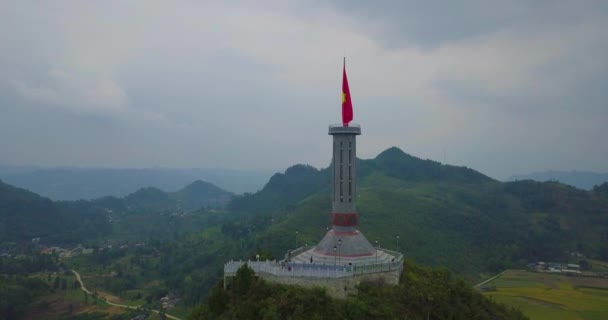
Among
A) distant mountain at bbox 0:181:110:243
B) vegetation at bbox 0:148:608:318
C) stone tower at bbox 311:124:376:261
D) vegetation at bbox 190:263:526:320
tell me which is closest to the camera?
vegetation at bbox 190:263:526:320

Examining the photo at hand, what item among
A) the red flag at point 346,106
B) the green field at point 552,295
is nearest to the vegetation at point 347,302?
the red flag at point 346,106

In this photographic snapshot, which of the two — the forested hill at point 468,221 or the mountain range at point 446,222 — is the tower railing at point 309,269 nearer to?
the mountain range at point 446,222

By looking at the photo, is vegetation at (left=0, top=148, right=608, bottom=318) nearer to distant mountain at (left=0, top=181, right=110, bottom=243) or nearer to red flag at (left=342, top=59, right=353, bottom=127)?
distant mountain at (left=0, top=181, right=110, bottom=243)

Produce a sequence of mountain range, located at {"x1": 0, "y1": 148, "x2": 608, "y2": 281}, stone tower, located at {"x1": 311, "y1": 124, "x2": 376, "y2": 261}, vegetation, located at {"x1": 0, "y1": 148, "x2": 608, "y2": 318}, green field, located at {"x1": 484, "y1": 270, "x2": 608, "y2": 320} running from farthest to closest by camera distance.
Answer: vegetation, located at {"x1": 0, "y1": 148, "x2": 608, "y2": 318} < mountain range, located at {"x1": 0, "y1": 148, "x2": 608, "y2": 281} < green field, located at {"x1": 484, "y1": 270, "x2": 608, "y2": 320} < stone tower, located at {"x1": 311, "y1": 124, "x2": 376, "y2": 261}

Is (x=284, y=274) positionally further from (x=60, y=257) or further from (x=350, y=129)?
(x=60, y=257)

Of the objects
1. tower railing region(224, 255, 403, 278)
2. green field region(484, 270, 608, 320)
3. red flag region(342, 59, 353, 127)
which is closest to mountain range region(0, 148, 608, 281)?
green field region(484, 270, 608, 320)

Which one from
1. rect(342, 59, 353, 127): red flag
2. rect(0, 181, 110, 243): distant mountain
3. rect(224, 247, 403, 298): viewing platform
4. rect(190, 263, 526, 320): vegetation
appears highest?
rect(342, 59, 353, 127): red flag

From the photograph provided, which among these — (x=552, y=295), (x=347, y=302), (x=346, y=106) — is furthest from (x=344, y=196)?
(x=552, y=295)
